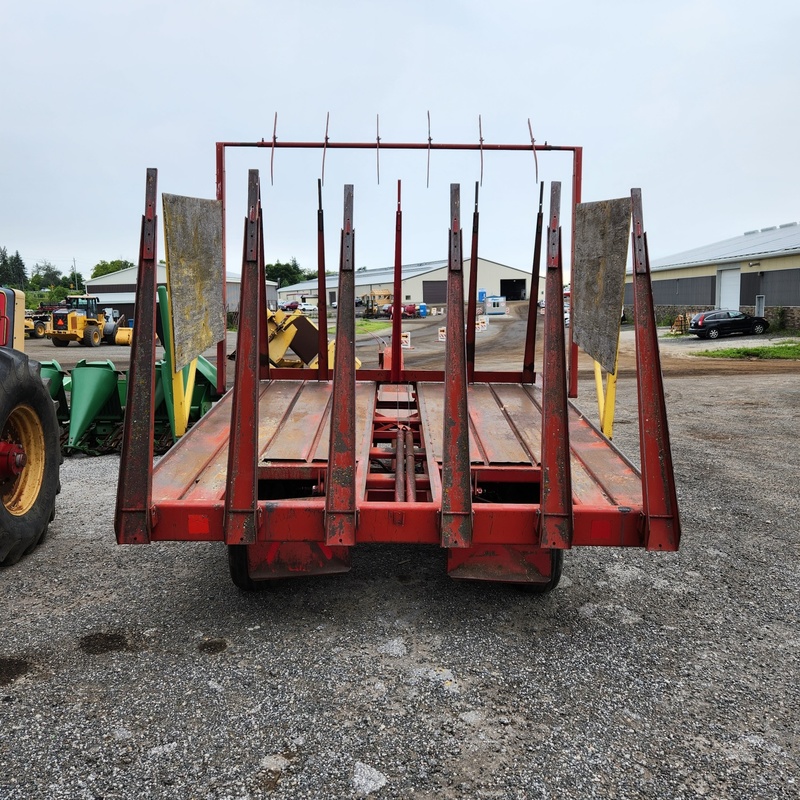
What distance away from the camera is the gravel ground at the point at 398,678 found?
7.91 feet

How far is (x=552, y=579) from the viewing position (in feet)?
11.8

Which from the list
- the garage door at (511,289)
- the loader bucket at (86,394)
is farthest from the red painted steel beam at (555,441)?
the garage door at (511,289)

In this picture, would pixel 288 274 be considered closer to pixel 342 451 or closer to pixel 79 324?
pixel 79 324

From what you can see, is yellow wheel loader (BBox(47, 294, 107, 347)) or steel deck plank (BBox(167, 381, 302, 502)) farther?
yellow wheel loader (BBox(47, 294, 107, 347))

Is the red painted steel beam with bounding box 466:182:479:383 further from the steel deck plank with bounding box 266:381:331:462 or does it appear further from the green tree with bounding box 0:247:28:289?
the green tree with bounding box 0:247:28:289

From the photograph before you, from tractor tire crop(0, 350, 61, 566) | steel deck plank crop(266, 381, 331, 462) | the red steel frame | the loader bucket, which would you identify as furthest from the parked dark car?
tractor tire crop(0, 350, 61, 566)

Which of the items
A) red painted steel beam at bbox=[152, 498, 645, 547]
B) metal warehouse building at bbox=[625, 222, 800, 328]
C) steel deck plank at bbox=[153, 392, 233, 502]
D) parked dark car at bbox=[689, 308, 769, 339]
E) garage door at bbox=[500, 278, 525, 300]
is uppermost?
garage door at bbox=[500, 278, 525, 300]

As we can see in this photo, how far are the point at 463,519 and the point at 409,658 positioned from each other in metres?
0.74

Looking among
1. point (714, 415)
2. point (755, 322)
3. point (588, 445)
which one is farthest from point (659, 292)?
point (588, 445)

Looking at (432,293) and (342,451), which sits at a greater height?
(432,293)

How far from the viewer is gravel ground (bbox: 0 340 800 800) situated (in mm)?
2410

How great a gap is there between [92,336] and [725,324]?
24865 millimetres

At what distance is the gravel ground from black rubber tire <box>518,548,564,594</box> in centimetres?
6

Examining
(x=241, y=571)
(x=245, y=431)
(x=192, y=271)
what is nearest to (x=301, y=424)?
(x=241, y=571)
